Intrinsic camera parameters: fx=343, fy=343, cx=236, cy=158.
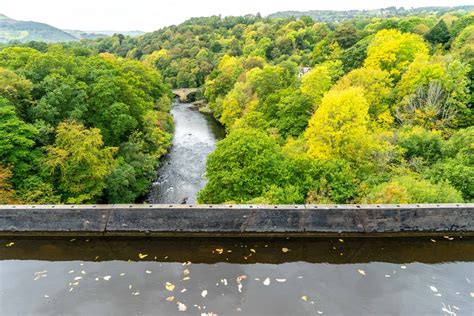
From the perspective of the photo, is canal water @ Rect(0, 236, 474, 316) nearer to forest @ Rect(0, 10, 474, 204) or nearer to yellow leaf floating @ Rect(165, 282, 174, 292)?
yellow leaf floating @ Rect(165, 282, 174, 292)

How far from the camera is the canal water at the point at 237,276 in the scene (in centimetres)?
570

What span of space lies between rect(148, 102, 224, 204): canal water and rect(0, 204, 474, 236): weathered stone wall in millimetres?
21899

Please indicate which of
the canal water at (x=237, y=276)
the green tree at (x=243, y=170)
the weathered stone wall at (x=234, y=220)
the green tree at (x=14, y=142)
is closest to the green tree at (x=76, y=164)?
the green tree at (x=14, y=142)

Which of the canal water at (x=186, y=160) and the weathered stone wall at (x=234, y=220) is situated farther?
the canal water at (x=186, y=160)

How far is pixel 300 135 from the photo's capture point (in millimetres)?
30516

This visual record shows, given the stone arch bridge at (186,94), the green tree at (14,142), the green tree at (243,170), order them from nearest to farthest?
the green tree at (243,170)
the green tree at (14,142)
the stone arch bridge at (186,94)

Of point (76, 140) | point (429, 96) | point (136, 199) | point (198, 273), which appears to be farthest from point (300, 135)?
point (198, 273)

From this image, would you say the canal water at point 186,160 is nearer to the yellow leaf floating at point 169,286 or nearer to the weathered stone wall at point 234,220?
the weathered stone wall at point 234,220

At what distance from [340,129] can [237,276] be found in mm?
18706

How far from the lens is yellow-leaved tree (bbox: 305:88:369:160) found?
902 inches

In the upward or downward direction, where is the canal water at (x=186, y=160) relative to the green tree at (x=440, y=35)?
downward

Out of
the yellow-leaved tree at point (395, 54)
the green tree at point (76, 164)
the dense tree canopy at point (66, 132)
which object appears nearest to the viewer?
the dense tree canopy at point (66, 132)

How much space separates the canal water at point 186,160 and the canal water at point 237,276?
22.5 metres

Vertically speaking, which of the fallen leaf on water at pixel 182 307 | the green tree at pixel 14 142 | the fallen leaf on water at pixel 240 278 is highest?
the fallen leaf on water at pixel 182 307
